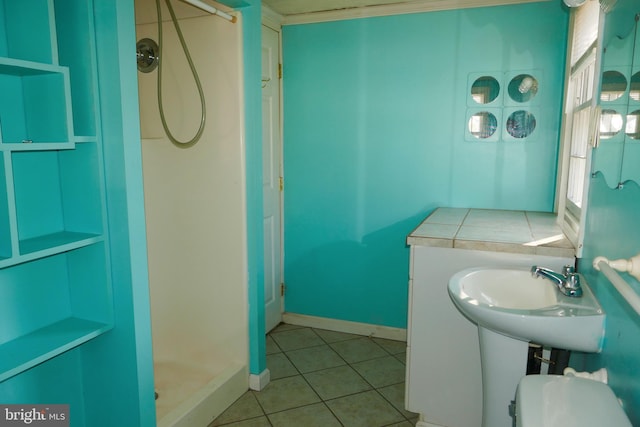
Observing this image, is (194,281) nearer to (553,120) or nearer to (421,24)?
(421,24)

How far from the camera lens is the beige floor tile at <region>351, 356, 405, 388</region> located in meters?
2.52

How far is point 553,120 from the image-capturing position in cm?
252

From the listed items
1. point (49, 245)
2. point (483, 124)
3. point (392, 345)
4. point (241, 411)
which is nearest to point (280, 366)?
point (241, 411)

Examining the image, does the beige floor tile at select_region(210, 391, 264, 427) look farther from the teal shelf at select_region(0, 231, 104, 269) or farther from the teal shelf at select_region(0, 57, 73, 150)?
the teal shelf at select_region(0, 57, 73, 150)

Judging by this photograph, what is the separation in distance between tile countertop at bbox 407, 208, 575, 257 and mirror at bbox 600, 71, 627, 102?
0.60 meters

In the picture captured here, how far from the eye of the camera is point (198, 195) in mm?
2357

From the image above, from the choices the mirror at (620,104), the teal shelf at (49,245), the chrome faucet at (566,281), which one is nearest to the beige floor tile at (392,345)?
the chrome faucet at (566,281)

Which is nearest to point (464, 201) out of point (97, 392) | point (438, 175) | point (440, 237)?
point (438, 175)

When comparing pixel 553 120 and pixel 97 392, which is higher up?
pixel 553 120

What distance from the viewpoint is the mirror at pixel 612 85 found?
1.26 meters

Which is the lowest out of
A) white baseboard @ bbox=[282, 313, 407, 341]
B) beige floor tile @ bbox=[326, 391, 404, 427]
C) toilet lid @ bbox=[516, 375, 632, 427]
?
beige floor tile @ bbox=[326, 391, 404, 427]

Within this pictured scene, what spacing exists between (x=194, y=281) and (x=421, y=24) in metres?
1.97

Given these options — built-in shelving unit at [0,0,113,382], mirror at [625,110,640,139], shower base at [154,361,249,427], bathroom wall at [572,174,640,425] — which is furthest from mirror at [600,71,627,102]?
shower base at [154,361,249,427]

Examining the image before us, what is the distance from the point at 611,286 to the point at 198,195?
5.97 feet
